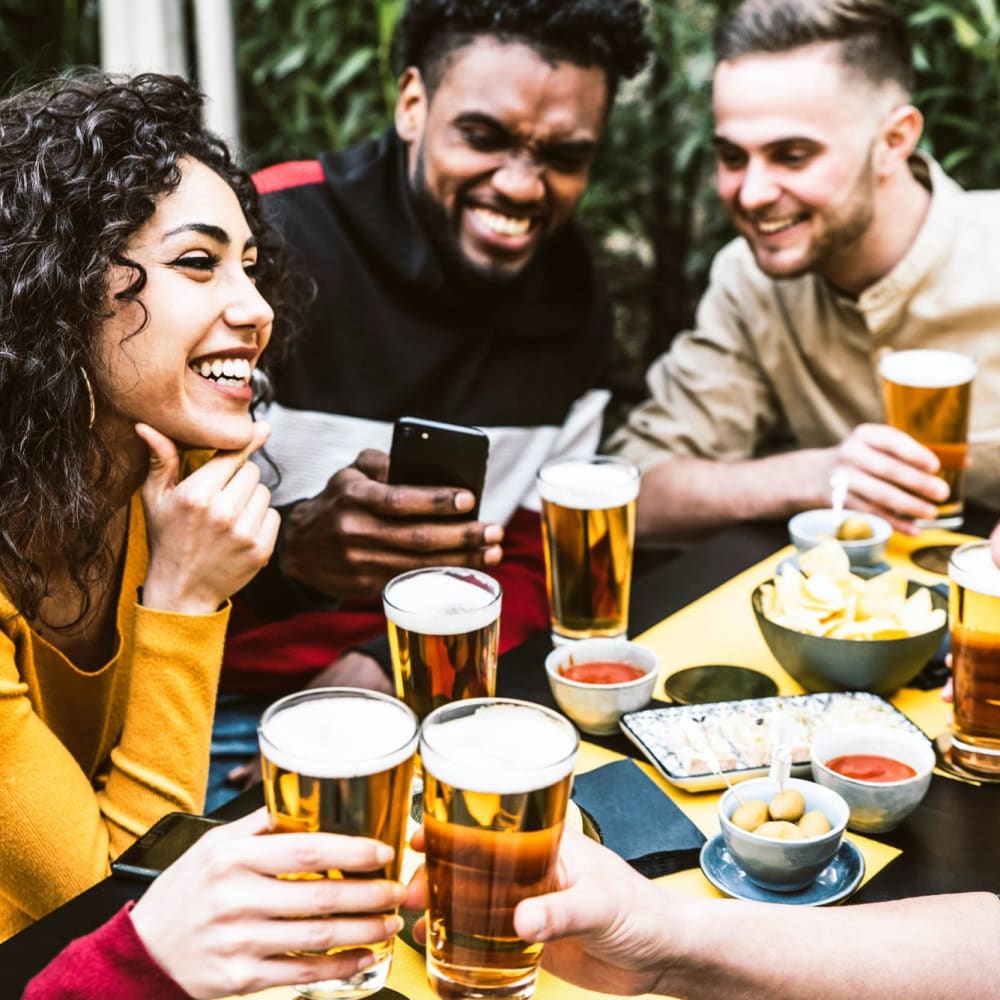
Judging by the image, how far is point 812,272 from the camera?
2.72m

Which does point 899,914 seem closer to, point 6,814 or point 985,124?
point 6,814

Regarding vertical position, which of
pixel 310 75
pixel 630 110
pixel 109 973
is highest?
pixel 310 75

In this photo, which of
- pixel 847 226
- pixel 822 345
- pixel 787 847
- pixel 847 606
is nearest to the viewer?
pixel 787 847

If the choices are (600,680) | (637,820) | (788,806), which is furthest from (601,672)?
(788,806)

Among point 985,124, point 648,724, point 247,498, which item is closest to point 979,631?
point 648,724

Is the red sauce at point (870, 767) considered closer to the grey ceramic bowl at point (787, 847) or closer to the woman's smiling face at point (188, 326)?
the grey ceramic bowl at point (787, 847)

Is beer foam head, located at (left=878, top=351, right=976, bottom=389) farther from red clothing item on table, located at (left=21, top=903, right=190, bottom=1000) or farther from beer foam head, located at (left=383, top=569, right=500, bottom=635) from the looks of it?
red clothing item on table, located at (left=21, top=903, right=190, bottom=1000)

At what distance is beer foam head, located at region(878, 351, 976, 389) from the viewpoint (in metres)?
2.09

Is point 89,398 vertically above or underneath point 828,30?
underneath

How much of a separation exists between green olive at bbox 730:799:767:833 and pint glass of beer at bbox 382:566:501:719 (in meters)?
0.33

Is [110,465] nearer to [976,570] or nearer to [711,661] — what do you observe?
[711,661]

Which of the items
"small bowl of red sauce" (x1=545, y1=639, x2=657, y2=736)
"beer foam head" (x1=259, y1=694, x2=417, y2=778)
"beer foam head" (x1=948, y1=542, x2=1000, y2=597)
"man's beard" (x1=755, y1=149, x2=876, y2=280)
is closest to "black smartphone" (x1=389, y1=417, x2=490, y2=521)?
"small bowl of red sauce" (x1=545, y1=639, x2=657, y2=736)

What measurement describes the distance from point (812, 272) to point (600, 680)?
149 cm

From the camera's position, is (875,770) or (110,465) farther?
(110,465)
